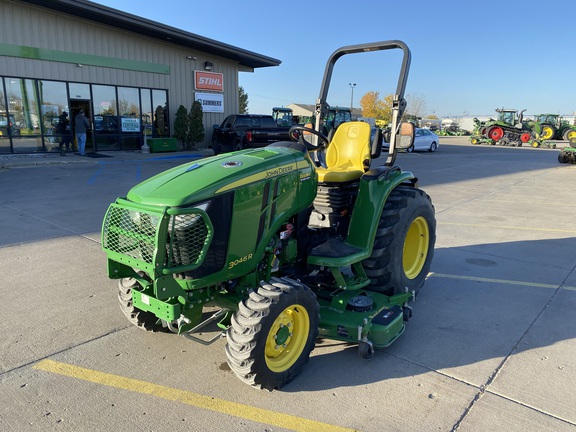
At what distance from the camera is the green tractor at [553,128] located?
34469 mm

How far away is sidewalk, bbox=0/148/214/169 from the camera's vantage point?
45.9 feet

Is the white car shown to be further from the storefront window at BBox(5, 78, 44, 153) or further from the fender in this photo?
the fender

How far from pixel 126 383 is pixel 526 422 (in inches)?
96.2

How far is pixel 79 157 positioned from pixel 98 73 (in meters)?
3.71

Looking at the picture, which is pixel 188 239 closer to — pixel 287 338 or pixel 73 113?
pixel 287 338

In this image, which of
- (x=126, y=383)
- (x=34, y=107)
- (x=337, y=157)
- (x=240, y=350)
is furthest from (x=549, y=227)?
(x=34, y=107)

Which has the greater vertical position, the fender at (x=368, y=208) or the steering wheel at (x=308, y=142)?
the steering wheel at (x=308, y=142)

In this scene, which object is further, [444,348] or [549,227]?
[549,227]

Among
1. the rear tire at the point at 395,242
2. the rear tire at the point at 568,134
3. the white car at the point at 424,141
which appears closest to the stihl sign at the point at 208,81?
the white car at the point at 424,141

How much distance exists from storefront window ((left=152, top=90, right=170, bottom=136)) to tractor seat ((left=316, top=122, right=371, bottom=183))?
56.2 feet

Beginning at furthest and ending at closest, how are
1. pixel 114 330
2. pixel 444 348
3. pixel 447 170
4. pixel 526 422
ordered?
1. pixel 447 170
2. pixel 114 330
3. pixel 444 348
4. pixel 526 422

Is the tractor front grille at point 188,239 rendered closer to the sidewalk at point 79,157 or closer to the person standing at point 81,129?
the sidewalk at point 79,157

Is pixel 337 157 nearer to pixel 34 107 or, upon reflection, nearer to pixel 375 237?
pixel 375 237

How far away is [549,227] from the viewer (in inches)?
278
